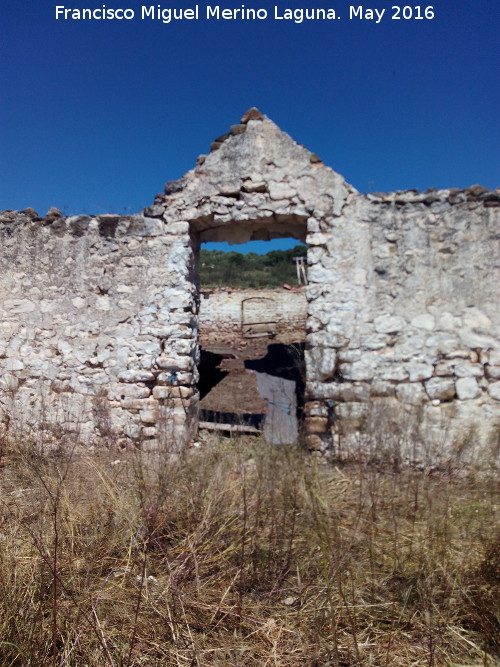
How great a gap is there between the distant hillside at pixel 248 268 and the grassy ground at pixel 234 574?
17.5 m

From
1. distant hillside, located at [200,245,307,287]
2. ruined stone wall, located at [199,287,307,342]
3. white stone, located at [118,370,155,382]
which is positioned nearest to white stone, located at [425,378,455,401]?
white stone, located at [118,370,155,382]

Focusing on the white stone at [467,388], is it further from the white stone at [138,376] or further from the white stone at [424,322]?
the white stone at [138,376]

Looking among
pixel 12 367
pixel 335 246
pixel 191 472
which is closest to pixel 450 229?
pixel 335 246

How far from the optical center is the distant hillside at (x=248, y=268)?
2381 centimetres

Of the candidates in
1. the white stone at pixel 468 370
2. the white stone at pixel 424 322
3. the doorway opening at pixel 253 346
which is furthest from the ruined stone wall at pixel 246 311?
the white stone at pixel 468 370

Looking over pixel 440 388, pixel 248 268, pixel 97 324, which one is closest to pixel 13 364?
pixel 97 324

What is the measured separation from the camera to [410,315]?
423 centimetres

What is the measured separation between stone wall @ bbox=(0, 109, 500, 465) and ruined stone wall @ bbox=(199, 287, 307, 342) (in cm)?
1178

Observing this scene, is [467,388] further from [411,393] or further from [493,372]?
[411,393]

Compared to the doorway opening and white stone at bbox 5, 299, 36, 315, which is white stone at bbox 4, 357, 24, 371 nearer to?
white stone at bbox 5, 299, 36, 315

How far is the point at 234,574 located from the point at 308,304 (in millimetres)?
2731

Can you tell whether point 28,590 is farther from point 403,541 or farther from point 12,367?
point 12,367

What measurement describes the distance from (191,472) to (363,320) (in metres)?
2.21

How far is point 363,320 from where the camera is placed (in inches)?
169
